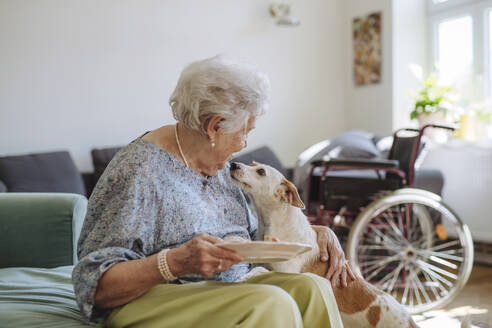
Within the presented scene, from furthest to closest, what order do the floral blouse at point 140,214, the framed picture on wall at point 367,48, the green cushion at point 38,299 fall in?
the framed picture on wall at point 367,48 → the green cushion at point 38,299 → the floral blouse at point 140,214

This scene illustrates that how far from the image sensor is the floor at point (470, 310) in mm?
2309

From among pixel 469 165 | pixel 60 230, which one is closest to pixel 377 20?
pixel 469 165

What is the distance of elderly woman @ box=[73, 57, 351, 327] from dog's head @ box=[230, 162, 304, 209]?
0.41 feet

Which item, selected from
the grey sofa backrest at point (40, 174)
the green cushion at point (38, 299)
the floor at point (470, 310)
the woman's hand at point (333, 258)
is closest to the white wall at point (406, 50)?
the floor at point (470, 310)

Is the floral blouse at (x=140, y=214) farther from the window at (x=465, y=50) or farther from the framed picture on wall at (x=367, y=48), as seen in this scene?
the framed picture on wall at (x=367, y=48)

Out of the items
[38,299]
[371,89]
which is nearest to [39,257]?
[38,299]

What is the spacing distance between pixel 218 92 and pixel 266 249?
1.45 ft

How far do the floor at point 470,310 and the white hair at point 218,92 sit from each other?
4.81ft

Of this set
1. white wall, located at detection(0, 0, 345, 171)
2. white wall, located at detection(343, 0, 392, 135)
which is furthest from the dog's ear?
white wall, located at detection(343, 0, 392, 135)

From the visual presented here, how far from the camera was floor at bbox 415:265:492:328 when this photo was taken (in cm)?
231

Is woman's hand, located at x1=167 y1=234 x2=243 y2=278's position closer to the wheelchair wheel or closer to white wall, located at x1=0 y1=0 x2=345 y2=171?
the wheelchair wheel

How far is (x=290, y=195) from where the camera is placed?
62.2 inches

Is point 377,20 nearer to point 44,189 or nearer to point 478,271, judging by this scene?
Answer: point 478,271

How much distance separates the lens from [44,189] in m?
2.79
